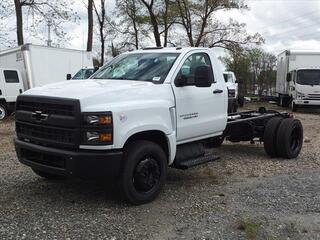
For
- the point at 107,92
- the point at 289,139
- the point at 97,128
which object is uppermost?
A: the point at 107,92

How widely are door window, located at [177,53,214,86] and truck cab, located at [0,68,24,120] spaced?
13441mm

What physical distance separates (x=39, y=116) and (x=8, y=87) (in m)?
14.4

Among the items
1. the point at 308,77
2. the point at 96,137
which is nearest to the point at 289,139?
the point at 96,137

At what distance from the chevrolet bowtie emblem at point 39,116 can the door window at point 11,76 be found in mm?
14309

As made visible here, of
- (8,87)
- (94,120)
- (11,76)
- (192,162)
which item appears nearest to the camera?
(94,120)

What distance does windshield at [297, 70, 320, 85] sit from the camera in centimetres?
2531

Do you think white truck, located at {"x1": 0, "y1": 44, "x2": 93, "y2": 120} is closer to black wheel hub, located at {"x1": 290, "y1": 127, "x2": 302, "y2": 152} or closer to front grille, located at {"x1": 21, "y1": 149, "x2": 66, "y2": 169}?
black wheel hub, located at {"x1": 290, "y1": 127, "x2": 302, "y2": 152}

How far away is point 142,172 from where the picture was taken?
643 centimetres

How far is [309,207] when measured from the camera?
6535 millimetres

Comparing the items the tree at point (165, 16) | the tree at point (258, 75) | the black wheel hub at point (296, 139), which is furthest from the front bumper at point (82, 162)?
the tree at point (258, 75)

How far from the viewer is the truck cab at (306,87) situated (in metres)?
25.0

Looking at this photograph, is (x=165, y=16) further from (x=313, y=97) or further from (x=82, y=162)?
(x=82, y=162)

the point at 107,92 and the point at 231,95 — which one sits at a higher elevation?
the point at 107,92

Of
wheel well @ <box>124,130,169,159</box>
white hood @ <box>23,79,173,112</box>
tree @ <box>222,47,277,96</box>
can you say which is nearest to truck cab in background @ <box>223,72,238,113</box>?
wheel well @ <box>124,130,169,159</box>
